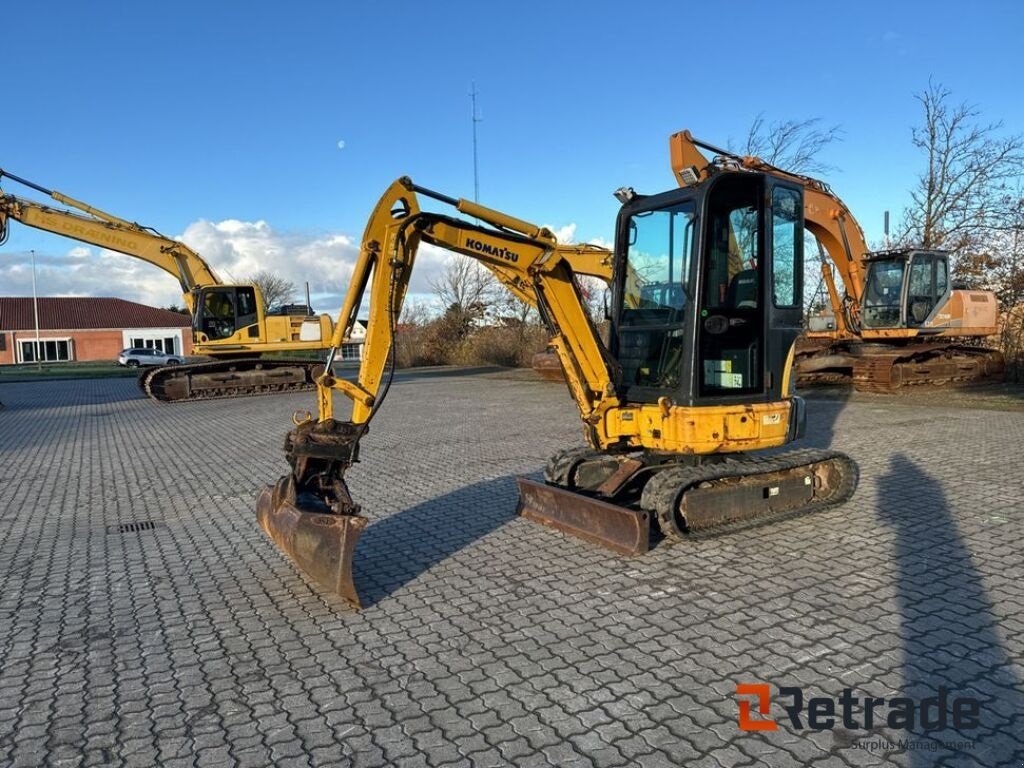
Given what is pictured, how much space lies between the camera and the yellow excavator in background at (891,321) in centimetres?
1606

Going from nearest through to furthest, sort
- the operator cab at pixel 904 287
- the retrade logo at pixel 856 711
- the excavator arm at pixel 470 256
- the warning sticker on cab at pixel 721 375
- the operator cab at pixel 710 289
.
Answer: the retrade logo at pixel 856 711 → the excavator arm at pixel 470 256 → the operator cab at pixel 710 289 → the warning sticker on cab at pixel 721 375 → the operator cab at pixel 904 287

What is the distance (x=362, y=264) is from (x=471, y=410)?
10.9m

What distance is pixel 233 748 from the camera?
3037 mm

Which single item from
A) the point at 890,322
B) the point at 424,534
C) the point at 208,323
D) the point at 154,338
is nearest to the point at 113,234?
the point at 208,323

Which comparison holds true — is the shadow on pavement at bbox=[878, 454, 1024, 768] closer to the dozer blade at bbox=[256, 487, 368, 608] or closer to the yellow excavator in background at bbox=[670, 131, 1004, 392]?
the dozer blade at bbox=[256, 487, 368, 608]

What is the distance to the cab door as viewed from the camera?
595 centimetres

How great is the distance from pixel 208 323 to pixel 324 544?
53.5 ft

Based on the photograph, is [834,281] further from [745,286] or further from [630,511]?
[630,511]

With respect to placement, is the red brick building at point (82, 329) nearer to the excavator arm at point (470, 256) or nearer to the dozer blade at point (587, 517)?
the dozer blade at point (587, 517)

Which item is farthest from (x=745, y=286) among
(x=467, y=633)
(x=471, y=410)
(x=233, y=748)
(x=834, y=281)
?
(x=834, y=281)

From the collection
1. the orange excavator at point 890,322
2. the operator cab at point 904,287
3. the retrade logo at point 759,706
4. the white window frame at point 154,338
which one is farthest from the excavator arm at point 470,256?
the white window frame at point 154,338

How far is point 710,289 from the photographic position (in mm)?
5699

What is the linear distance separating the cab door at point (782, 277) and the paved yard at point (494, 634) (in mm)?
1380

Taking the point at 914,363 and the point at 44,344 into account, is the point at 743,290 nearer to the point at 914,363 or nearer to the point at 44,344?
the point at 914,363
